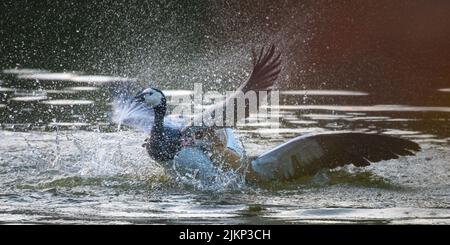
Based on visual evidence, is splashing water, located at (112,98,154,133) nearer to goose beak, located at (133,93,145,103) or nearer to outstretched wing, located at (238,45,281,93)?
goose beak, located at (133,93,145,103)

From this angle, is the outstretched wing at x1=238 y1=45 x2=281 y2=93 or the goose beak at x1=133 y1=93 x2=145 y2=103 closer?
the outstretched wing at x1=238 y1=45 x2=281 y2=93

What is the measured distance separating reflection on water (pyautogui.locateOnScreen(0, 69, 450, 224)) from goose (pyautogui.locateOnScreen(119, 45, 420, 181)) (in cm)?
15

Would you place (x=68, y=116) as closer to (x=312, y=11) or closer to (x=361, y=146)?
(x=361, y=146)

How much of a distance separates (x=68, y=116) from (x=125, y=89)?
1.82 metres

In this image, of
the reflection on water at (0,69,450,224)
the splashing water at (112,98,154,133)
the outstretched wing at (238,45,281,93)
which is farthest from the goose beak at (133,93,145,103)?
the outstretched wing at (238,45,281,93)

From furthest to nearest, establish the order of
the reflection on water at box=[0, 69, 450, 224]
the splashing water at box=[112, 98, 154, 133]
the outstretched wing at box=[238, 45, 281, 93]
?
Answer: 1. the splashing water at box=[112, 98, 154, 133]
2. the outstretched wing at box=[238, 45, 281, 93]
3. the reflection on water at box=[0, 69, 450, 224]

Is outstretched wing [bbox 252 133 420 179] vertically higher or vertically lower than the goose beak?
lower

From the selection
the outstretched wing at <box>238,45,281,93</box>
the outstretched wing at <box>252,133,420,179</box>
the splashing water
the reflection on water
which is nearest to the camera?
the reflection on water

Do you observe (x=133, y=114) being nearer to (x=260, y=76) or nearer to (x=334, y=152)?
(x=260, y=76)

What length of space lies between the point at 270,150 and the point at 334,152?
0.46 m

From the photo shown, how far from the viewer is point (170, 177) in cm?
743

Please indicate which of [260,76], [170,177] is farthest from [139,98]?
[260,76]

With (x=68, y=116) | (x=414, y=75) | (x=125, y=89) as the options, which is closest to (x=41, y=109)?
(x=68, y=116)

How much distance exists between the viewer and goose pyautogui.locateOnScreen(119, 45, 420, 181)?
715 cm
